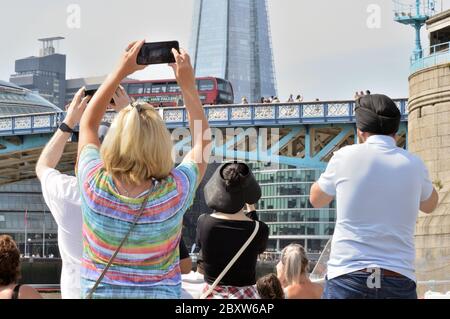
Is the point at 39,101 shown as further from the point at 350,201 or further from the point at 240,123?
the point at 350,201

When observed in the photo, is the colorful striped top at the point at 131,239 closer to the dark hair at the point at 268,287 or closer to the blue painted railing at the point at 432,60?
the dark hair at the point at 268,287

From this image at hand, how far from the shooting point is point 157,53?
5.72 metres

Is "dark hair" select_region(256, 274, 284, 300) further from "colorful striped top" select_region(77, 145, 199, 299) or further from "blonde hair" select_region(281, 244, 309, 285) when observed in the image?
"colorful striped top" select_region(77, 145, 199, 299)

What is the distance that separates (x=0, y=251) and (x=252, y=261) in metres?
1.52

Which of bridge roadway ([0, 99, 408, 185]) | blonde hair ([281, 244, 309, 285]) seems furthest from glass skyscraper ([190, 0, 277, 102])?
blonde hair ([281, 244, 309, 285])

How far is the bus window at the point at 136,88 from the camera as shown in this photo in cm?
6500

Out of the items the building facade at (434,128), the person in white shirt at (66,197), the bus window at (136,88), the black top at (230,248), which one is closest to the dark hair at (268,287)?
the black top at (230,248)

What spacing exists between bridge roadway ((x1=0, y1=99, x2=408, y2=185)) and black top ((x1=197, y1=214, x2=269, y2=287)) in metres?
29.4

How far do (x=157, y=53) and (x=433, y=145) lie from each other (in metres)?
24.2

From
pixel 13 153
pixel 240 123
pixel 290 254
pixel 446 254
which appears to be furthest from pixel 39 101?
pixel 290 254

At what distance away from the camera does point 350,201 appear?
583 centimetres

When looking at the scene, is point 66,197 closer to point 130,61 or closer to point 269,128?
point 130,61

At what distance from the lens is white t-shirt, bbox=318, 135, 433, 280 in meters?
5.75

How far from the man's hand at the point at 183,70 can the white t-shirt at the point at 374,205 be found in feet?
2.79
